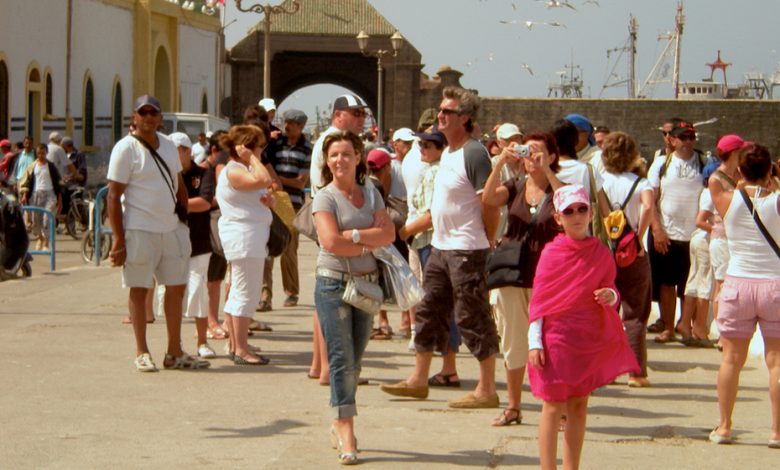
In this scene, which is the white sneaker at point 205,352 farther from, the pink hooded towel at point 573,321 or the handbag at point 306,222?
the pink hooded towel at point 573,321

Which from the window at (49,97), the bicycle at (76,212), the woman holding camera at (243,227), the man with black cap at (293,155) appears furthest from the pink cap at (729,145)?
the window at (49,97)

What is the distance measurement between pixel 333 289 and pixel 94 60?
32.6 meters

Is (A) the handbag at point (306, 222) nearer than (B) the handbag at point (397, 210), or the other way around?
(A) the handbag at point (306, 222)

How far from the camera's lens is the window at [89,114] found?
38.6 m

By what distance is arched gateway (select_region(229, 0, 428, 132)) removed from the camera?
70000 millimetres

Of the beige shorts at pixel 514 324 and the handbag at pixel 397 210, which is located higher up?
the handbag at pixel 397 210

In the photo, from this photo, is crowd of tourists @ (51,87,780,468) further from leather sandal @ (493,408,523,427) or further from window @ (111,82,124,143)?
window @ (111,82,124,143)

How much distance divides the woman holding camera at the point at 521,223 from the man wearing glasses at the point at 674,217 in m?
4.06

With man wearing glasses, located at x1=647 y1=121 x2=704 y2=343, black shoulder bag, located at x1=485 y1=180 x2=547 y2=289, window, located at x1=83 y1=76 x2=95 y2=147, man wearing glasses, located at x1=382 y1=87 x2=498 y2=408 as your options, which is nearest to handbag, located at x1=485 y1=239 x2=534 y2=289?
black shoulder bag, located at x1=485 y1=180 x2=547 y2=289

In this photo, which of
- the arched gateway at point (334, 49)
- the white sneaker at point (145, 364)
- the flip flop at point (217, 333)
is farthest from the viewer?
the arched gateway at point (334, 49)

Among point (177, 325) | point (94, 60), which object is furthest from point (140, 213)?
point (94, 60)

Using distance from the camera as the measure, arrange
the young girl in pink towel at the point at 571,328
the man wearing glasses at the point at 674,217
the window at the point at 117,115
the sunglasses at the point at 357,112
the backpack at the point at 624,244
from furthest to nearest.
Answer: the window at the point at 117,115, the man wearing glasses at the point at 674,217, the sunglasses at the point at 357,112, the backpack at the point at 624,244, the young girl in pink towel at the point at 571,328

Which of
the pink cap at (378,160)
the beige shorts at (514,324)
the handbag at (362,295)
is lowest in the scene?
the beige shorts at (514,324)

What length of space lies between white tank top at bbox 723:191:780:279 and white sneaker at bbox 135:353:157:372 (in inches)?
155
